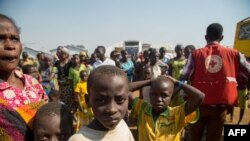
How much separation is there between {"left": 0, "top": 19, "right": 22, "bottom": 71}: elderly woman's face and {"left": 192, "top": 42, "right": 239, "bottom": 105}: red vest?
2.85 meters

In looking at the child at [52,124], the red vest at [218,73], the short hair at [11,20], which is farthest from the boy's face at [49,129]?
the red vest at [218,73]

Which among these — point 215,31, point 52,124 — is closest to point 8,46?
point 52,124

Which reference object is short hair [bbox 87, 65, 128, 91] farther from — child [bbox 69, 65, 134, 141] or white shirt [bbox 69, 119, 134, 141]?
white shirt [bbox 69, 119, 134, 141]

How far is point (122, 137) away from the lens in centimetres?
172

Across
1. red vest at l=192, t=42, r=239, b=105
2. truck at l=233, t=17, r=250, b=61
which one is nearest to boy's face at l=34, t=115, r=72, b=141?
red vest at l=192, t=42, r=239, b=105

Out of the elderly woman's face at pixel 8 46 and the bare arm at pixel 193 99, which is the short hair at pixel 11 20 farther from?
the bare arm at pixel 193 99

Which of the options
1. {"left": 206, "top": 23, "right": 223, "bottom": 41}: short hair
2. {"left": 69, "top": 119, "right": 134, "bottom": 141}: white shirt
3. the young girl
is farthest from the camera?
the young girl

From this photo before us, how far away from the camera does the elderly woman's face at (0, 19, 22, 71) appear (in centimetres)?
166

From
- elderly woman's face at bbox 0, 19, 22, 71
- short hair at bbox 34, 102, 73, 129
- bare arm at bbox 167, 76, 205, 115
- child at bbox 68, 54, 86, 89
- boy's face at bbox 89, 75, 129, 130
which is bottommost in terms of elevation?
child at bbox 68, 54, 86, 89

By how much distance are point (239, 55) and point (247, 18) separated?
892cm

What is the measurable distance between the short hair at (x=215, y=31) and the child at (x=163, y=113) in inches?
65.0

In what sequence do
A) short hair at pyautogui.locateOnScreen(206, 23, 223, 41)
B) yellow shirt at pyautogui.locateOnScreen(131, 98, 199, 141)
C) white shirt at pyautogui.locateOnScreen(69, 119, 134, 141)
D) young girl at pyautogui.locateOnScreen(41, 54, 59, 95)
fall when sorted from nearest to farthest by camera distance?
white shirt at pyautogui.locateOnScreen(69, 119, 134, 141) < yellow shirt at pyautogui.locateOnScreen(131, 98, 199, 141) < short hair at pyautogui.locateOnScreen(206, 23, 223, 41) < young girl at pyautogui.locateOnScreen(41, 54, 59, 95)

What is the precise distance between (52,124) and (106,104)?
12.3 inches

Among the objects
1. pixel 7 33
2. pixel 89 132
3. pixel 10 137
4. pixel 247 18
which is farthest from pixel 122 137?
pixel 247 18
